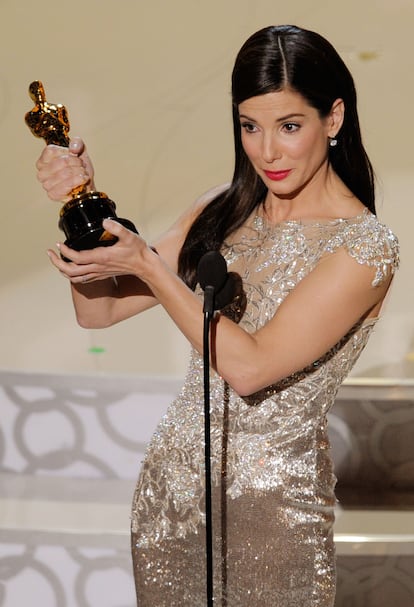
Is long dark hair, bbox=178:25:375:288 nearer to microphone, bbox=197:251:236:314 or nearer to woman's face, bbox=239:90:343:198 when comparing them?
woman's face, bbox=239:90:343:198

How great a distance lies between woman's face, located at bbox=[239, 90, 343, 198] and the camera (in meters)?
1.63

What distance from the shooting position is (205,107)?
4.85 metres

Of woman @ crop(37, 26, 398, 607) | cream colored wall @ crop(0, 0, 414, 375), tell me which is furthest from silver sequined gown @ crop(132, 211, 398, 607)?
cream colored wall @ crop(0, 0, 414, 375)

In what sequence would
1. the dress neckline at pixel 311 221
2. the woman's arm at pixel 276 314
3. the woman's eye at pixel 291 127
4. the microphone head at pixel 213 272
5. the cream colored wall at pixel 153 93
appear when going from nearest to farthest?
1. the microphone head at pixel 213 272
2. the woman's arm at pixel 276 314
3. the woman's eye at pixel 291 127
4. the dress neckline at pixel 311 221
5. the cream colored wall at pixel 153 93

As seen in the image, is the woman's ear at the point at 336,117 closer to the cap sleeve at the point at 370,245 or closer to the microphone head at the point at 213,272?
the cap sleeve at the point at 370,245

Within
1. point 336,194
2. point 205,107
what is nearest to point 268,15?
point 205,107

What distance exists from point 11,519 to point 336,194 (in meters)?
1.88

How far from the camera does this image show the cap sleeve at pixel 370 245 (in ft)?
5.46

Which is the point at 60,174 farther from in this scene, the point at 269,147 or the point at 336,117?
the point at 336,117

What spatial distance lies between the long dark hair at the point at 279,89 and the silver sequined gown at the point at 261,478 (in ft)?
0.35

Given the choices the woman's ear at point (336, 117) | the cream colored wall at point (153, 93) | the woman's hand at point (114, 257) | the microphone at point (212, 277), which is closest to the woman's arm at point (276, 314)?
the woman's hand at point (114, 257)

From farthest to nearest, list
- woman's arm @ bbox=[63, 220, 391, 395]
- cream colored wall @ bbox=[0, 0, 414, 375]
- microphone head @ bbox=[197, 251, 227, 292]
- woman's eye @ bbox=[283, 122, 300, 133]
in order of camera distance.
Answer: cream colored wall @ bbox=[0, 0, 414, 375], woman's eye @ bbox=[283, 122, 300, 133], woman's arm @ bbox=[63, 220, 391, 395], microphone head @ bbox=[197, 251, 227, 292]

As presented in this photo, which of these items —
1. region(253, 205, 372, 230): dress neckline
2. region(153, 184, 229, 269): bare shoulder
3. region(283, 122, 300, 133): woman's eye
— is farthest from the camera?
region(153, 184, 229, 269): bare shoulder

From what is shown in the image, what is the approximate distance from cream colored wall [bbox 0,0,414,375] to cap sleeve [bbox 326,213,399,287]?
2.64 metres
